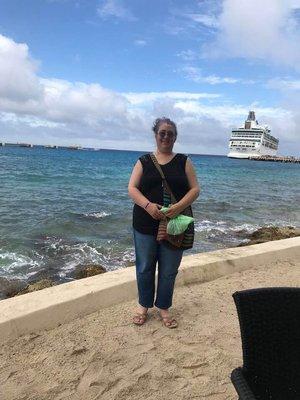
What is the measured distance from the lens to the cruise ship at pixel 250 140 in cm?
10525

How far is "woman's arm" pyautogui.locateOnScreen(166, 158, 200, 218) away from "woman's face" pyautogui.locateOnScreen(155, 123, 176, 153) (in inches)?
8.8

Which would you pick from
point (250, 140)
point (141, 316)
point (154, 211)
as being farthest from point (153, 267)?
point (250, 140)

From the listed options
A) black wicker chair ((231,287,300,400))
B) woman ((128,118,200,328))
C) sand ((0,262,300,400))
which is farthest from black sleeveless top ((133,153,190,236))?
black wicker chair ((231,287,300,400))

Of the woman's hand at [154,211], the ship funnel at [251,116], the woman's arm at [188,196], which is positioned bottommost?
the woman's hand at [154,211]

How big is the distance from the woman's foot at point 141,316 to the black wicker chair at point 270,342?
74.8 inches

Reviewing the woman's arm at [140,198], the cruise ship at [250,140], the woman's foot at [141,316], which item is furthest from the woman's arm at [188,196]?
the cruise ship at [250,140]

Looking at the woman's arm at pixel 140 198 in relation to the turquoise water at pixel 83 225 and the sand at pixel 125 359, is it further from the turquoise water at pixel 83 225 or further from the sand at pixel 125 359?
the turquoise water at pixel 83 225

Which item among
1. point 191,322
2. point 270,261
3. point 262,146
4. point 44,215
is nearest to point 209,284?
point 191,322

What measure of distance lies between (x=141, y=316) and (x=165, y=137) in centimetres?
165

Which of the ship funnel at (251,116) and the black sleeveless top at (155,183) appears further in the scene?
the ship funnel at (251,116)

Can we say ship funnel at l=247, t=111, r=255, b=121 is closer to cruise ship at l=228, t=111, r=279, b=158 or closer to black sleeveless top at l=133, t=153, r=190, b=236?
cruise ship at l=228, t=111, r=279, b=158

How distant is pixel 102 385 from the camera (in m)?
3.04

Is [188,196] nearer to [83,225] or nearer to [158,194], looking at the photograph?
[158,194]

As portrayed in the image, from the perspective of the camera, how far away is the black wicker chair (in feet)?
6.67
